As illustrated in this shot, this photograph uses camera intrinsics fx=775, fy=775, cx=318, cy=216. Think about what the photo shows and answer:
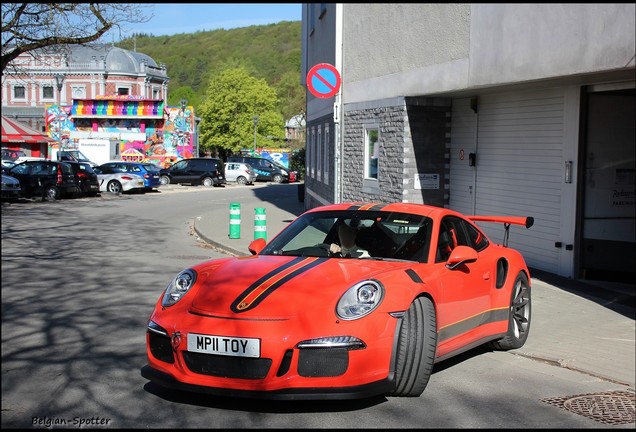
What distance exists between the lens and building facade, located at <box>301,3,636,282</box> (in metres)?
10.2

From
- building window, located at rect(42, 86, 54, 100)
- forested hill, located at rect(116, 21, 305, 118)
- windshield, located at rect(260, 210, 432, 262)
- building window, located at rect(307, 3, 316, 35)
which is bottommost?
windshield, located at rect(260, 210, 432, 262)

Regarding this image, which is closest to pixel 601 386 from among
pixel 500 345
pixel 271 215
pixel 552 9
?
pixel 500 345

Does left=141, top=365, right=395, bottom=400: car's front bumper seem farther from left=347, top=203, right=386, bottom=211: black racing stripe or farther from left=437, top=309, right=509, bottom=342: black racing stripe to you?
left=347, top=203, right=386, bottom=211: black racing stripe

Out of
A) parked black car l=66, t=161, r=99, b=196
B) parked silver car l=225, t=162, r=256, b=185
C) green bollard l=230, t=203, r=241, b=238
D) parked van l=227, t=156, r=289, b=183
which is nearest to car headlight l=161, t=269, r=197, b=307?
green bollard l=230, t=203, r=241, b=238

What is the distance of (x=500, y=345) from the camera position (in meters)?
7.48

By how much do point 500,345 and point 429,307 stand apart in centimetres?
200

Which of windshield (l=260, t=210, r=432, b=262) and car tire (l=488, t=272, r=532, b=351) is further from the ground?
windshield (l=260, t=210, r=432, b=262)

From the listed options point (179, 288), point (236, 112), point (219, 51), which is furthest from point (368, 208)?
point (219, 51)

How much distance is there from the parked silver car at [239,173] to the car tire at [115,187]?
13.1 metres

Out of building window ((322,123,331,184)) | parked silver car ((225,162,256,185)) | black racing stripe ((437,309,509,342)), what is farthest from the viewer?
parked silver car ((225,162,256,185))

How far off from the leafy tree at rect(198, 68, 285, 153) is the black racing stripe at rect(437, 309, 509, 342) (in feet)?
260

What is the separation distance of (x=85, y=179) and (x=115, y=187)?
4.41 meters

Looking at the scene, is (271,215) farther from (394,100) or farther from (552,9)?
(552,9)

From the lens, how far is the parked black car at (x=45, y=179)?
31453mm
